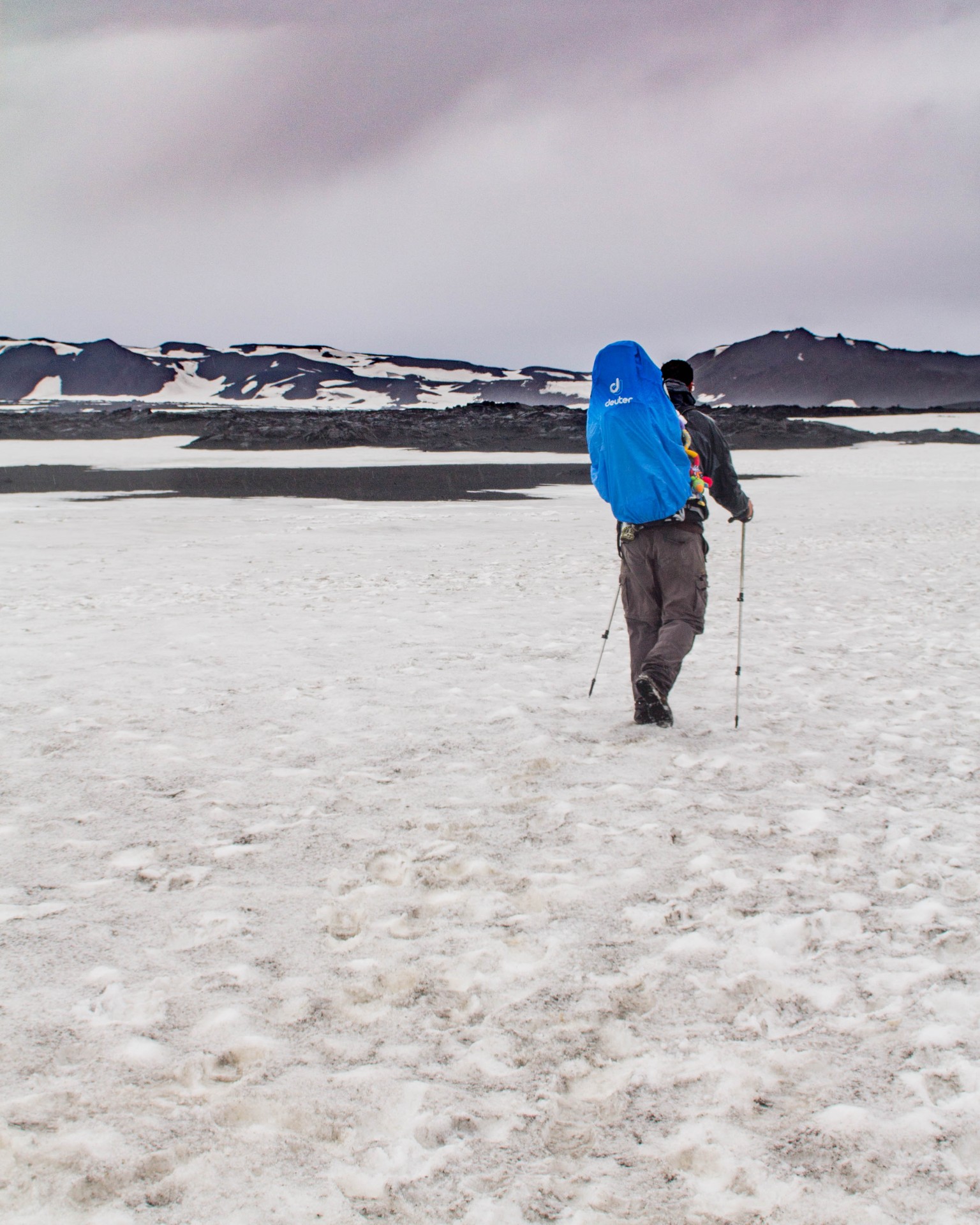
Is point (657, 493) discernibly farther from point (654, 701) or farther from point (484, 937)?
point (484, 937)

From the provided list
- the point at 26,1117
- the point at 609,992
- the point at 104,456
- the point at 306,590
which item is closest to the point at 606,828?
the point at 609,992

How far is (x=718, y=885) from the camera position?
163 inches

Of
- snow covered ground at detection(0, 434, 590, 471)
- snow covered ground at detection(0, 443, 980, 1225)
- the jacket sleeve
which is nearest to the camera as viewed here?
snow covered ground at detection(0, 443, 980, 1225)

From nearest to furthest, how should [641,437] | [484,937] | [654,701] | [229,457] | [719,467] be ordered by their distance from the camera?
[484,937], [641,437], [654,701], [719,467], [229,457]

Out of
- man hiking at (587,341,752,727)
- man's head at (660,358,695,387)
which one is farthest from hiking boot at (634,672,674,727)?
man's head at (660,358,695,387)

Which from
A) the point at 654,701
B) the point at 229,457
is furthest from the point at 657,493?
the point at 229,457

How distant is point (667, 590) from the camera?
633 cm

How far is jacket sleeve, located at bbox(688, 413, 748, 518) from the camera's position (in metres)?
6.40

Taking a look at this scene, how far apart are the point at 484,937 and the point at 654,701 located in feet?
9.32

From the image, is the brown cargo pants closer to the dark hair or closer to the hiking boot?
the hiking boot

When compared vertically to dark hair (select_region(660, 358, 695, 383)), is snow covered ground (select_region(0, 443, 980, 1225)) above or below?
below

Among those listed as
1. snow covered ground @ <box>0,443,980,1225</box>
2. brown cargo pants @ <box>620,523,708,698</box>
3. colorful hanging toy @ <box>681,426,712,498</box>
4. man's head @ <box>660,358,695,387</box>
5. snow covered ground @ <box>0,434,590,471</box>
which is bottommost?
snow covered ground @ <box>0,443,980,1225</box>

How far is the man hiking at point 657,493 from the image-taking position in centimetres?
602

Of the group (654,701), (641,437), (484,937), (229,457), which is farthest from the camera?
(229,457)
